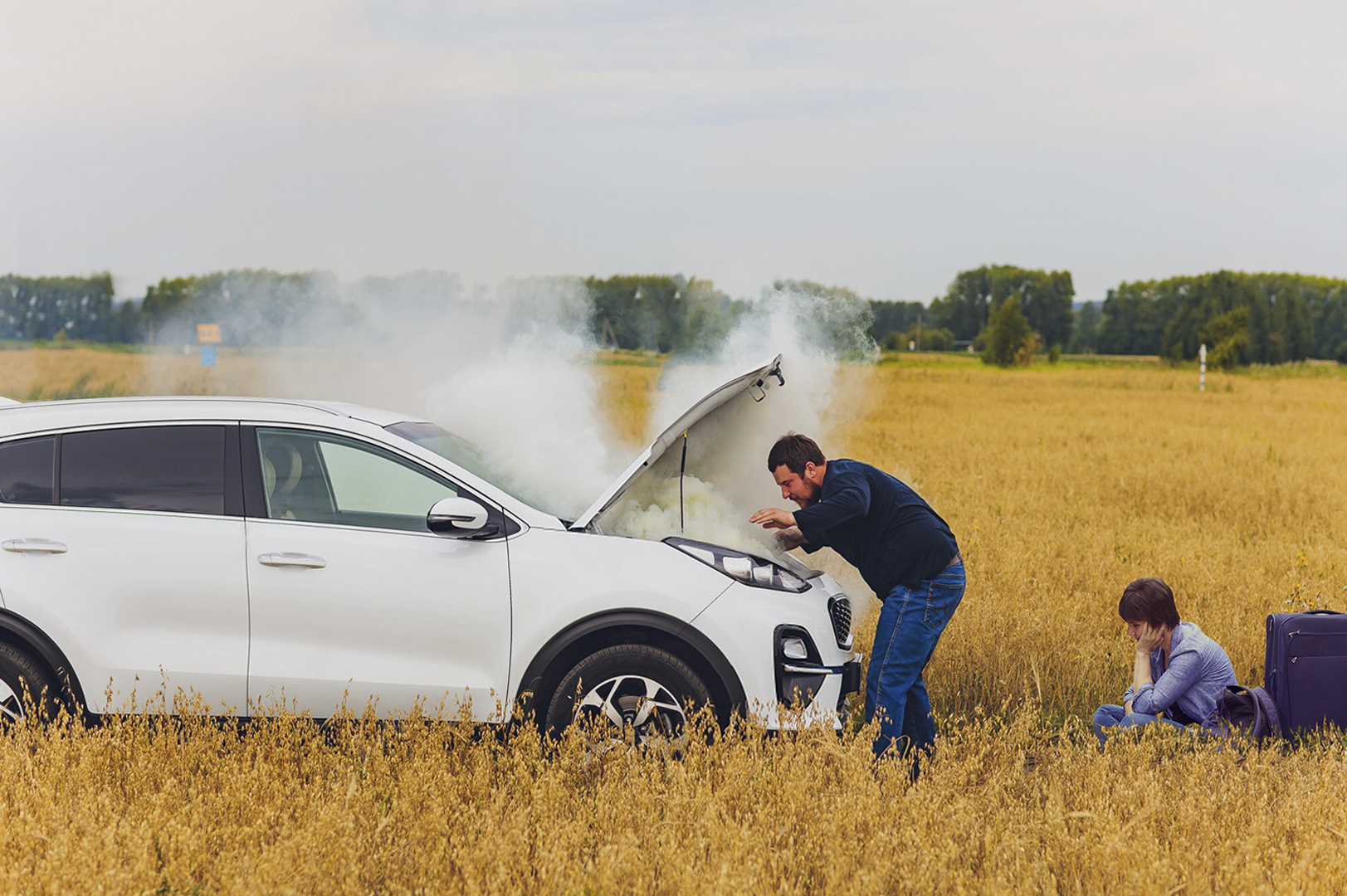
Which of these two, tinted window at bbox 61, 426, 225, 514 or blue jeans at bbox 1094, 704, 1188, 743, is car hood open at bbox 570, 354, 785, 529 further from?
blue jeans at bbox 1094, 704, 1188, 743

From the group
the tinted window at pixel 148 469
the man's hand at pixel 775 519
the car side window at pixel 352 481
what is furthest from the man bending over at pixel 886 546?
the tinted window at pixel 148 469

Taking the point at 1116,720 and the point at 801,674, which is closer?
the point at 801,674

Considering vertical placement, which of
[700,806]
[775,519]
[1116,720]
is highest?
[775,519]

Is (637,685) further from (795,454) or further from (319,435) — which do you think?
(319,435)

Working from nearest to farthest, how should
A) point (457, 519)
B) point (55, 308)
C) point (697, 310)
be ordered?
point (457, 519), point (697, 310), point (55, 308)

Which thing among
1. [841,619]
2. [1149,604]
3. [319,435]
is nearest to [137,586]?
[319,435]

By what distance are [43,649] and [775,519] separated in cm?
333

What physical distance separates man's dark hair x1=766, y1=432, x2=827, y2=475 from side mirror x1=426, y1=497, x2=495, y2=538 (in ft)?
4.73

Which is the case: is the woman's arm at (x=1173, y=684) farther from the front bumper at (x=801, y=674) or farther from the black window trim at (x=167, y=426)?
the black window trim at (x=167, y=426)

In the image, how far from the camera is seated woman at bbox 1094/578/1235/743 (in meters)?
5.38

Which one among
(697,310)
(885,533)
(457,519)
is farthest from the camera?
(697,310)

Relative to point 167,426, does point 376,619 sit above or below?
below

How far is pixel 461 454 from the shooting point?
18.2ft

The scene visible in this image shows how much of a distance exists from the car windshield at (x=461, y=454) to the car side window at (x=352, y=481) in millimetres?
170
